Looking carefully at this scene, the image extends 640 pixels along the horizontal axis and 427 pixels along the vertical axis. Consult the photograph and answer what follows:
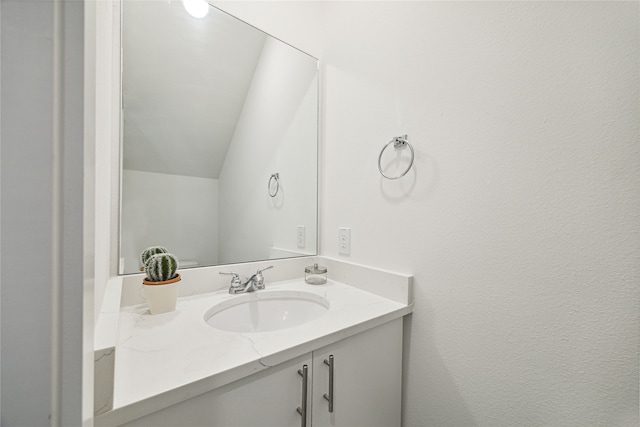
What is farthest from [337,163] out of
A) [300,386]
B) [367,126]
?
[300,386]

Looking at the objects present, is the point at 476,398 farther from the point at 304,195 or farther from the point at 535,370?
the point at 304,195

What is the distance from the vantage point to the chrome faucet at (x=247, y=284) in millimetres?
1044

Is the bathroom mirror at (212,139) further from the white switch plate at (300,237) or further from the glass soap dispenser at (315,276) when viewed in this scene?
the glass soap dispenser at (315,276)

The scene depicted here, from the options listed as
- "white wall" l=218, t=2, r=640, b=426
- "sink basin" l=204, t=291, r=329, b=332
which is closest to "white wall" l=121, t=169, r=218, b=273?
"sink basin" l=204, t=291, r=329, b=332

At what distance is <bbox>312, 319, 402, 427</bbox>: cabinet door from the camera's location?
710 millimetres

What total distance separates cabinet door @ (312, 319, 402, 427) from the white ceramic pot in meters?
0.51

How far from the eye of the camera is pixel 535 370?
66 cm

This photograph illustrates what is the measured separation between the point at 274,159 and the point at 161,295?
83cm

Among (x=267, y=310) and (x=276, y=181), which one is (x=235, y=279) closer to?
(x=267, y=310)

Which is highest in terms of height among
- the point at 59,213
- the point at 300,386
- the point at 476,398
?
the point at 59,213

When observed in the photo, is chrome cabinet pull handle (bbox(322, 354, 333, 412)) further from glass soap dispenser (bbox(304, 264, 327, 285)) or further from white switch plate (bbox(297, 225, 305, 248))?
white switch plate (bbox(297, 225, 305, 248))

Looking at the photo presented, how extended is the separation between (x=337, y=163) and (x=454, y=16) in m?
0.70

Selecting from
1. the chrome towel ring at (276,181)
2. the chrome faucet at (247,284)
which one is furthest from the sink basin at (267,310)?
the chrome towel ring at (276,181)

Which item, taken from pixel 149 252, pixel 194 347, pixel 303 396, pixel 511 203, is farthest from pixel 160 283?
pixel 511 203
